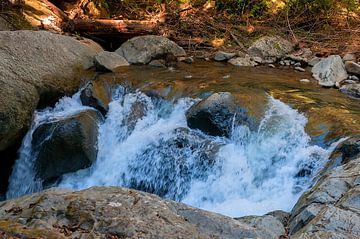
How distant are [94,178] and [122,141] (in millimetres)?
814

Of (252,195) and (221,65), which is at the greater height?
(221,65)

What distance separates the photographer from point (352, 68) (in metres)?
9.24

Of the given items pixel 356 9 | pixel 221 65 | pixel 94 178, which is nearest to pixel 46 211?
pixel 94 178

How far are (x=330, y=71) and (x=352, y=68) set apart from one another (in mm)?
540

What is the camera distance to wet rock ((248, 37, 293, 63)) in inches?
427

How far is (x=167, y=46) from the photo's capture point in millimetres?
10273

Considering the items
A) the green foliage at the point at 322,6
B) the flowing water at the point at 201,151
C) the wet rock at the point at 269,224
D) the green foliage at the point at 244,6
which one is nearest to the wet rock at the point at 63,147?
the flowing water at the point at 201,151

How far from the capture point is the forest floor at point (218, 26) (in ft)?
36.2

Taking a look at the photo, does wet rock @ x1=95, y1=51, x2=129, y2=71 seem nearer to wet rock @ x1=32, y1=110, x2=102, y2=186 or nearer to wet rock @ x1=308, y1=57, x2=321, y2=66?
wet rock @ x1=32, y1=110, x2=102, y2=186

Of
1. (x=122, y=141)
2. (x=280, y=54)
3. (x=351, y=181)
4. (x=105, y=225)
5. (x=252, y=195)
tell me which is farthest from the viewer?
(x=280, y=54)

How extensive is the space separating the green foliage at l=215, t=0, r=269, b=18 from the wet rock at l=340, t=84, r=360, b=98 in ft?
17.6

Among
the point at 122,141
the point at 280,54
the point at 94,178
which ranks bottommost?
the point at 94,178

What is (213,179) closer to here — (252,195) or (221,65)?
(252,195)

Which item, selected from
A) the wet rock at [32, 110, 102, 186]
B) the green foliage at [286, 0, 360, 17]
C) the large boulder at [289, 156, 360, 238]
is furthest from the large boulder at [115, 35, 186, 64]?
the large boulder at [289, 156, 360, 238]
